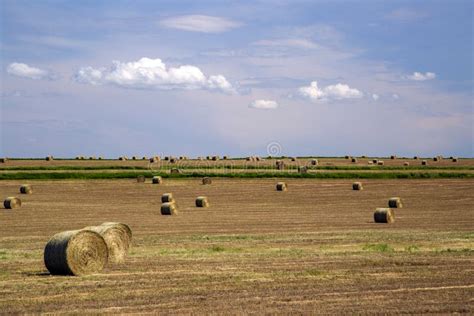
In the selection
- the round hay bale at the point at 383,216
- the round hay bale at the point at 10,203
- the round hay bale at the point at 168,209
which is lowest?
A: the round hay bale at the point at 383,216

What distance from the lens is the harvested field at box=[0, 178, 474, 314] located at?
1567 centimetres

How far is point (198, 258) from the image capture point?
884 inches

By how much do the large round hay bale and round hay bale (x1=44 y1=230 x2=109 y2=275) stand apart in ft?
6.51

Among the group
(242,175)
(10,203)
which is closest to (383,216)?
(10,203)

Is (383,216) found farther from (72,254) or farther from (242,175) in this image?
(242,175)

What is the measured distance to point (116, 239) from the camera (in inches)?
908

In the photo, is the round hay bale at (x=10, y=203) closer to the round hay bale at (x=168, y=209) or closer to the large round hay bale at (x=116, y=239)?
the round hay bale at (x=168, y=209)

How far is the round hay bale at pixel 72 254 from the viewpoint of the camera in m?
19.5

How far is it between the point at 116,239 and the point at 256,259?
14.6ft

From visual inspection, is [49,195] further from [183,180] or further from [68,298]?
[68,298]

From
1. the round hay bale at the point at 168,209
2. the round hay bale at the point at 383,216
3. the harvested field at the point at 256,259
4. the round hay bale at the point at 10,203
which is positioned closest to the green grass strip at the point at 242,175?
the harvested field at the point at 256,259

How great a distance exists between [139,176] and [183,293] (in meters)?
51.9

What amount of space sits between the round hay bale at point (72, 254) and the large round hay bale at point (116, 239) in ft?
6.51

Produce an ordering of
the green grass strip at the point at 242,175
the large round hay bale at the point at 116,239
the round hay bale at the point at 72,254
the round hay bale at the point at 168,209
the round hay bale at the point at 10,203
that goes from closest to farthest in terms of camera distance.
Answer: the round hay bale at the point at 72,254
the large round hay bale at the point at 116,239
the round hay bale at the point at 168,209
the round hay bale at the point at 10,203
the green grass strip at the point at 242,175
